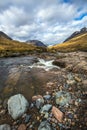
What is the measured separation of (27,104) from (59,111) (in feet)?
7.66

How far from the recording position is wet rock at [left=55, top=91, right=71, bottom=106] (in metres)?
11.1

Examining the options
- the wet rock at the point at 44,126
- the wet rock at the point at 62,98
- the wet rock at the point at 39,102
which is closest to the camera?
the wet rock at the point at 44,126

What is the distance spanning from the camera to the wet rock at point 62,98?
11.1 meters

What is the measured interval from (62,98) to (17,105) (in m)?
3.27

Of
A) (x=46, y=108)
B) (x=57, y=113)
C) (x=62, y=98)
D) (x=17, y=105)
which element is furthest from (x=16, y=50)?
(x=57, y=113)

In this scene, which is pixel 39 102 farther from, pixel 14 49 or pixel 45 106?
pixel 14 49

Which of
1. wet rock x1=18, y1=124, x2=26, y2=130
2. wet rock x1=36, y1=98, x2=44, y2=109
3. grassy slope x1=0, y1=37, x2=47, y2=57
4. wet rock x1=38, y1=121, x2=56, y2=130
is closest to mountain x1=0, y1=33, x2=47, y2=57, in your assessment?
grassy slope x1=0, y1=37, x2=47, y2=57

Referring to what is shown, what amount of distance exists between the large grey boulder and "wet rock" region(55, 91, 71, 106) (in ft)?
7.43

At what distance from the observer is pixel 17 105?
35.6 feet

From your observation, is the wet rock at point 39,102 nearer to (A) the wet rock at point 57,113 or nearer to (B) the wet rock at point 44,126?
(A) the wet rock at point 57,113

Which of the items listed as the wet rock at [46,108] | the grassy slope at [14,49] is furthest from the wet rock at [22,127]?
the grassy slope at [14,49]

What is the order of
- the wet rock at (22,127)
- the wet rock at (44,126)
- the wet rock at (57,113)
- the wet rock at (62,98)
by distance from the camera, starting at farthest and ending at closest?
the wet rock at (62,98) < the wet rock at (57,113) < the wet rock at (22,127) < the wet rock at (44,126)

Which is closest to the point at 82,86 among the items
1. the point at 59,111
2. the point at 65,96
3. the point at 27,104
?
the point at 65,96

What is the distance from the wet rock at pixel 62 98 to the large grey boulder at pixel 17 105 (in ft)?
7.43
